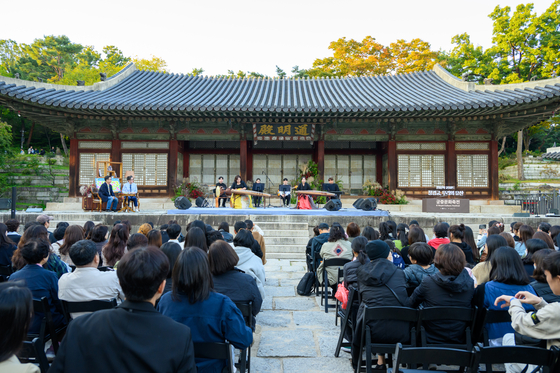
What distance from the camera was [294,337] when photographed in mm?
3926

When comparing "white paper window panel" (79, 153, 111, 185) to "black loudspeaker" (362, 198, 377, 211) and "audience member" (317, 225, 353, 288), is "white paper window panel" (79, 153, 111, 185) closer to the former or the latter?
"black loudspeaker" (362, 198, 377, 211)

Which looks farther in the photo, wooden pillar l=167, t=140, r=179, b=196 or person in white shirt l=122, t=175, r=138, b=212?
wooden pillar l=167, t=140, r=179, b=196

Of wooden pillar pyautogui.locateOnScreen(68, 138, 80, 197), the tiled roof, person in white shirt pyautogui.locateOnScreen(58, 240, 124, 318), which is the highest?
the tiled roof

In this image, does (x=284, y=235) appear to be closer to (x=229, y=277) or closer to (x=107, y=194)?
(x=107, y=194)

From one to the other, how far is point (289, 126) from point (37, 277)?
12092 millimetres

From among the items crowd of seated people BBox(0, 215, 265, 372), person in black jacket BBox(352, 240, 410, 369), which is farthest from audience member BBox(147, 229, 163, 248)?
person in black jacket BBox(352, 240, 410, 369)

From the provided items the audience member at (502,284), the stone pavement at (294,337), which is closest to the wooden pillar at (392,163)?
the stone pavement at (294,337)

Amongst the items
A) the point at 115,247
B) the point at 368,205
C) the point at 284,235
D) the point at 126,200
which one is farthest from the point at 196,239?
the point at 126,200

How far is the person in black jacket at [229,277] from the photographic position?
2750mm

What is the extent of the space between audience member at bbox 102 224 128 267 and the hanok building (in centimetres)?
900

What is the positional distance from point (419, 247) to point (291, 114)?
1025 cm

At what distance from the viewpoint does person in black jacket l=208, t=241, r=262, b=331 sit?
2.75m

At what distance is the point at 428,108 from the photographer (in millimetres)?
12234

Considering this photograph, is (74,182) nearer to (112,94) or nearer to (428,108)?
(112,94)
